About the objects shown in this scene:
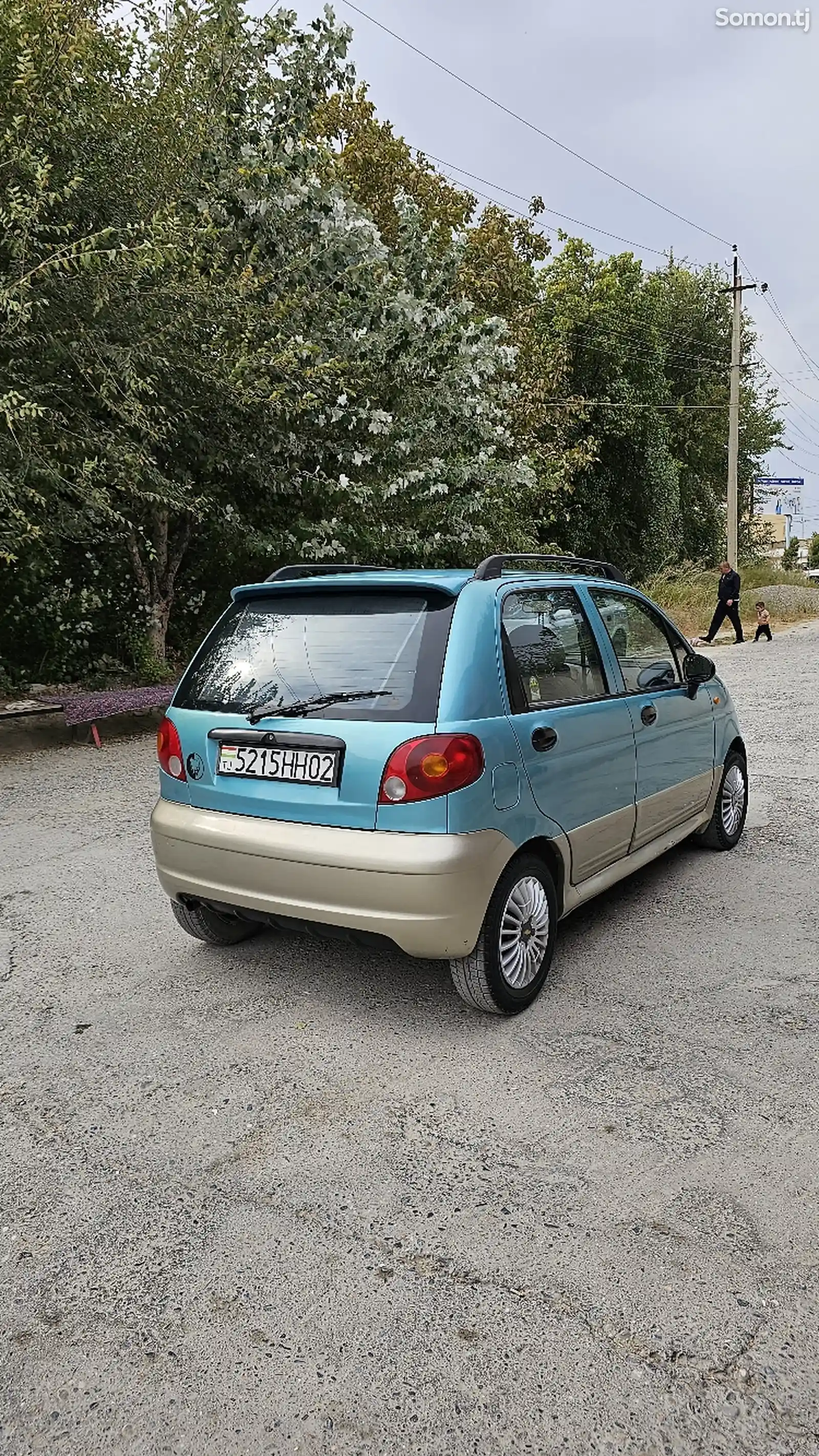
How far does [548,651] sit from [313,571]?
1065mm

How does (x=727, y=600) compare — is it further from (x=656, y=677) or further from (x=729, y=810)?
(x=656, y=677)

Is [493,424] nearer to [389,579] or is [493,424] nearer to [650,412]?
[389,579]

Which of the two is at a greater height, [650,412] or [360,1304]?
[650,412]

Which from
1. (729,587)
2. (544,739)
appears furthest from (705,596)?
(544,739)

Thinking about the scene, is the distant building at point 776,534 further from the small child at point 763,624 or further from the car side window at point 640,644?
the car side window at point 640,644

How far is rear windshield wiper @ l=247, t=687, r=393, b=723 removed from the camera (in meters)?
3.55

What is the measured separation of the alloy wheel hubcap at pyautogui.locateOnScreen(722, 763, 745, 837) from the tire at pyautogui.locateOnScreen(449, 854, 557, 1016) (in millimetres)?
2279

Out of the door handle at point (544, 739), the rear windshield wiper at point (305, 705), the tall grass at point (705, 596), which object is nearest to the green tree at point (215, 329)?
the rear windshield wiper at point (305, 705)

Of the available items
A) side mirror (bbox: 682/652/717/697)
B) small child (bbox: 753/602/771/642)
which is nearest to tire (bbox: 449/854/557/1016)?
side mirror (bbox: 682/652/717/697)

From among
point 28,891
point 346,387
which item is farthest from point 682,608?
point 28,891

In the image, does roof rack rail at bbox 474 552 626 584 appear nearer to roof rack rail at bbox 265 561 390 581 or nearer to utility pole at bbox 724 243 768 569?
roof rack rail at bbox 265 561 390 581

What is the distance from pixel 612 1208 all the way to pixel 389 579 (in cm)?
226

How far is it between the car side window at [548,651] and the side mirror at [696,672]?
1.00 meters

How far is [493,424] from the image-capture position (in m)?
13.1
